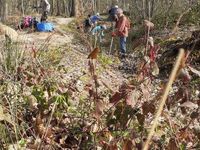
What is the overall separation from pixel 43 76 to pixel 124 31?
8622mm

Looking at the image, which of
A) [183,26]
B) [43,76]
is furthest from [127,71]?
[43,76]

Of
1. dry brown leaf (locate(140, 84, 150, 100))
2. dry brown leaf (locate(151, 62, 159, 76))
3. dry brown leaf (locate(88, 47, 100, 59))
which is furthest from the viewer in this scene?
dry brown leaf (locate(140, 84, 150, 100))

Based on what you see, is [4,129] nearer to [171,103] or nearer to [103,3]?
[171,103]

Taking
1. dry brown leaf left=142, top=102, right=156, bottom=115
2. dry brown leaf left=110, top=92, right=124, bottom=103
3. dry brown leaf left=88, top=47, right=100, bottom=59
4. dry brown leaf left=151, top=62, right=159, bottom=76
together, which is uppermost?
dry brown leaf left=88, top=47, right=100, bottom=59

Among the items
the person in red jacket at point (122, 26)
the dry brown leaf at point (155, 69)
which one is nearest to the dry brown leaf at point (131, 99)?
the dry brown leaf at point (155, 69)

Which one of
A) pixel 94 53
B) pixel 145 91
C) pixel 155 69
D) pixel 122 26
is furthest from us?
pixel 122 26

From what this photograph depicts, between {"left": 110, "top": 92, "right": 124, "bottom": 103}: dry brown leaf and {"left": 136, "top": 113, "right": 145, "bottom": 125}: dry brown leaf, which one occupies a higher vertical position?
{"left": 110, "top": 92, "right": 124, "bottom": 103}: dry brown leaf

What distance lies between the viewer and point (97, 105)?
242cm

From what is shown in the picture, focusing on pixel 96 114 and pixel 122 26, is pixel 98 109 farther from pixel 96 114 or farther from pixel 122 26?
pixel 122 26

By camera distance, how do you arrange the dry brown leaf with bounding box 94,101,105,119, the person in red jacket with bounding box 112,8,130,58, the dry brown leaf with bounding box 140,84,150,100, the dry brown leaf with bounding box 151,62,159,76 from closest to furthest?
the dry brown leaf with bounding box 151,62,159,76 → the dry brown leaf with bounding box 140,84,150,100 → the dry brown leaf with bounding box 94,101,105,119 → the person in red jacket with bounding box 112,8,130,58

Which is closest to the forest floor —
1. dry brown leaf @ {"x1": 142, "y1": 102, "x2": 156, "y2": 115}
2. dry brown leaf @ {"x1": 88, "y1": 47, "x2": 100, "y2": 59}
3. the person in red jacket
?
dry brown leaf @ {"x1": 142, "y1": 102, "x2": 156, "y2": 115}

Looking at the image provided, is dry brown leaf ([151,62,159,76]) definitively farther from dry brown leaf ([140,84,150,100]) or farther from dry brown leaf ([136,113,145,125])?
dry brown leaf ([136,113,145,125])

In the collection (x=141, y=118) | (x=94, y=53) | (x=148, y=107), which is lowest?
(x=141, y=118)

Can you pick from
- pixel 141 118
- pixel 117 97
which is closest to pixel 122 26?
pixel 141 118
